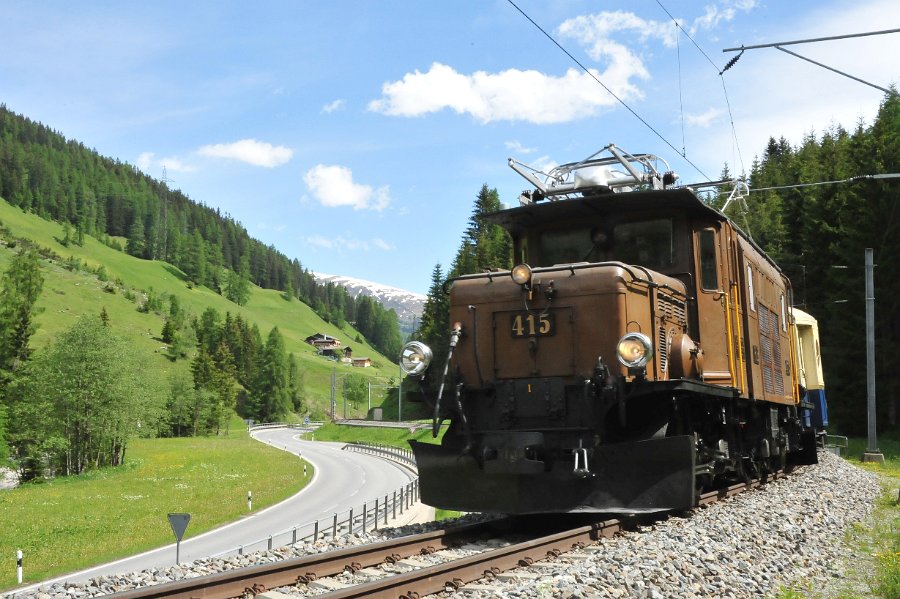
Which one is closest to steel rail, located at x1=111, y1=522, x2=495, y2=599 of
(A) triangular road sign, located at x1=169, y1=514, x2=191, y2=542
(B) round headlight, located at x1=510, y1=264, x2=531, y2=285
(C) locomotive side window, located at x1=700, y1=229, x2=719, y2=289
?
(B) round headlight, located at x1=510, y1=264, x2=531, y2=285

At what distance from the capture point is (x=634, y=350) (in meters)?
8.96

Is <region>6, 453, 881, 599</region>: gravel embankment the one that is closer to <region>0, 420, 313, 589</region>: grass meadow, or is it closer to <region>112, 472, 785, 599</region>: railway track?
<region>112, 472, 785, 599</region>: railway track

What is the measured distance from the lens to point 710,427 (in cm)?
1124

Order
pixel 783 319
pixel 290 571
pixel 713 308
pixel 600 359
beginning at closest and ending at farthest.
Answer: pixel 290 571 → pixel 600 359 → pixel 713 308 → pixel 783 319

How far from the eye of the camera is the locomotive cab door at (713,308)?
1108cm

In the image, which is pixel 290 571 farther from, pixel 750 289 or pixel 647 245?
pixel 750 289

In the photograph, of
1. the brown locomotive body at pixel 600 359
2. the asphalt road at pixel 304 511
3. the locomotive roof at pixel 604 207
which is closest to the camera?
the brown locomotive body at pixel 600 359

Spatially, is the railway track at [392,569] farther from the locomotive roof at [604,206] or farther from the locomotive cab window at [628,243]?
the locomotive roof at [604,206]

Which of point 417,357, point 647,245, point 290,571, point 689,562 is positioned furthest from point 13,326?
point 689,562

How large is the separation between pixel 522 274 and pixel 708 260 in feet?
9.61

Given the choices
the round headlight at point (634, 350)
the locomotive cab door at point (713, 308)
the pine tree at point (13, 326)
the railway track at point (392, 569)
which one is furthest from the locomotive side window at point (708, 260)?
the pine tree at point (13, 326)

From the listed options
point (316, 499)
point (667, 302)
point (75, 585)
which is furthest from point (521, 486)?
point (316, 499)

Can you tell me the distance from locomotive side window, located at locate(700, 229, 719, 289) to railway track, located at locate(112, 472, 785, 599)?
3444 mm

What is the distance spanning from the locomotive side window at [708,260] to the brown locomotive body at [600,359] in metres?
0.02
